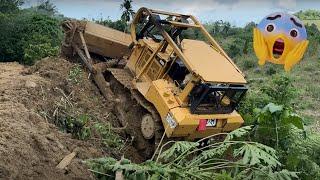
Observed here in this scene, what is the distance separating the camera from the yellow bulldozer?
968 centimetres

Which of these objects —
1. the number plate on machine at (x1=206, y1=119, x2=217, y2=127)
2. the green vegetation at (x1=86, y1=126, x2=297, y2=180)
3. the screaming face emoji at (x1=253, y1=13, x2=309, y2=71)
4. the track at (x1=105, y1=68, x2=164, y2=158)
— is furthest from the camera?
the track at (x1=105, y1=68, x2=164, y2=158)

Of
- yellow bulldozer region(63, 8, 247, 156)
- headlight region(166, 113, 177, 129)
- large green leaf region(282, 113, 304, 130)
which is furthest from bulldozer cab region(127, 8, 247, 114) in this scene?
large green leaf region(282, 113, 304, 130)

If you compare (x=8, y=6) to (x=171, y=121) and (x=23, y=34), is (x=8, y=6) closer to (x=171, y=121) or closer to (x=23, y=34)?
(x=23, y=34)

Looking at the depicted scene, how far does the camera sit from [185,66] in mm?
10164

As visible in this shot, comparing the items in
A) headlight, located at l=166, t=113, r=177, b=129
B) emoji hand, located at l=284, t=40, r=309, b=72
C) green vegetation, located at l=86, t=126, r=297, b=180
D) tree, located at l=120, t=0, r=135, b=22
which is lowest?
tree, located at l=120, t=0, r=135, b=22

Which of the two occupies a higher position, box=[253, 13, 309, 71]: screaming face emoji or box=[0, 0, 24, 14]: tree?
box=[253, 13, 309, 71]: screaming face emoji

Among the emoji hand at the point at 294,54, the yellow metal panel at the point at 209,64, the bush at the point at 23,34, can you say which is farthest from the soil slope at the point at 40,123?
the bush at the point at 23,34

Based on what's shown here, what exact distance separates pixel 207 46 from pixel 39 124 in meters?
3.75

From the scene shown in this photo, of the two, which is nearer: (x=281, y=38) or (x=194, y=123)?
(x=281, y=38)

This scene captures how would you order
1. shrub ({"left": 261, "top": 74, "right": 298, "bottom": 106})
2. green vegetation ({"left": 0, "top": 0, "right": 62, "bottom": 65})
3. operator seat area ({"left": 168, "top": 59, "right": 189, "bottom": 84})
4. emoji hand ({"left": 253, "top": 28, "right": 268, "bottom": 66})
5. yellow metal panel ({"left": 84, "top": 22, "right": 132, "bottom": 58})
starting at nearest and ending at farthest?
emoji hand ({"left": 253, "top": 28, "right": 268, "bottom": 66}) → operator seat area ({"left": 168, "top": 59, "right": 189, "bottom": 84}) → shrub ({"left": 261, "top": 74, "right": 298, "bottom": 106}) → yellow metal panel ({"left": 84, "top": 22, "right": 132, "bottom": 58}) → green vegetation ({"left": 0, "top": 0, "right": 62, "bottom": 65})

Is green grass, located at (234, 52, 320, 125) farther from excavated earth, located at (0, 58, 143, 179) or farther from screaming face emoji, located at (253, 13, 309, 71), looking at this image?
screaming face emoji, located at (253, 13, 309, 71)

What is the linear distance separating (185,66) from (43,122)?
272 cm

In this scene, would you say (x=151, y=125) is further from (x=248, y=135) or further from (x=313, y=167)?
(x=313, y=167)

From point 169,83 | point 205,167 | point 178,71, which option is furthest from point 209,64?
point 205,167
